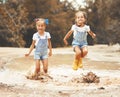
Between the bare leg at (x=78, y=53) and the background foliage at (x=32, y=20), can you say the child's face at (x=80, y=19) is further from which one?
the background foliage at (x=32, y=20)

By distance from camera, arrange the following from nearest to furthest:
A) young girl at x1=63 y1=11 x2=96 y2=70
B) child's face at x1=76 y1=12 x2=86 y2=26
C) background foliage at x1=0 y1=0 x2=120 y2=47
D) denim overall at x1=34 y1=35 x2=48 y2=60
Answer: child's face at x1=76 y1=12 x2=86 y2=26, young girl at x1=63 y1=11 x2=96 y2=70, denim overall at x1=34 y1=35 x2=48 y2=60, background foliage at x1=0 y1=0 x2=120 y2=47

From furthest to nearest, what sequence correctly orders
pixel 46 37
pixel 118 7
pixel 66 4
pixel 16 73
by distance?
pixel 66 4 → pixel 118 7 → pixel 16 73 → pixel 46 37

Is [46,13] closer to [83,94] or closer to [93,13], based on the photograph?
[93,13]

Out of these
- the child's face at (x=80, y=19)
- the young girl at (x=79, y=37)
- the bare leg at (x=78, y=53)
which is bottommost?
the bare leg at (x=78, y=53)

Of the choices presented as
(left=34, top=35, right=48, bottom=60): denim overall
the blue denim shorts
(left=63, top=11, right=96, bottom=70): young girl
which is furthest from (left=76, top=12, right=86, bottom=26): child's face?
the blue denim shorts

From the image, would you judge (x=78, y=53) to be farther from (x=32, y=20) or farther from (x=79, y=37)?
(x=32, y=20)

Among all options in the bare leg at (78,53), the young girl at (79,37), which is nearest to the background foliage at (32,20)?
the young girl at (79,37)

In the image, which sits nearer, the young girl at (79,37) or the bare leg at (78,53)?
the bare leg at (78,53)

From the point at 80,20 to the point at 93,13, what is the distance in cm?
5840

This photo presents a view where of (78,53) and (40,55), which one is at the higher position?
(78,53)

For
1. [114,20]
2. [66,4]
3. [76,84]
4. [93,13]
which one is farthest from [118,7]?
[66,4]

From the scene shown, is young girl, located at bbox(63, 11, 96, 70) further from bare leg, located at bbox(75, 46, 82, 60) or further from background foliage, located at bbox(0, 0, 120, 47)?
background foliage, located at bbox(0, 0, 120, 47)

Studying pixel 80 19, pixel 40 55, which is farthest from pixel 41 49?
pixel 80 19

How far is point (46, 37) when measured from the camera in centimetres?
1437
